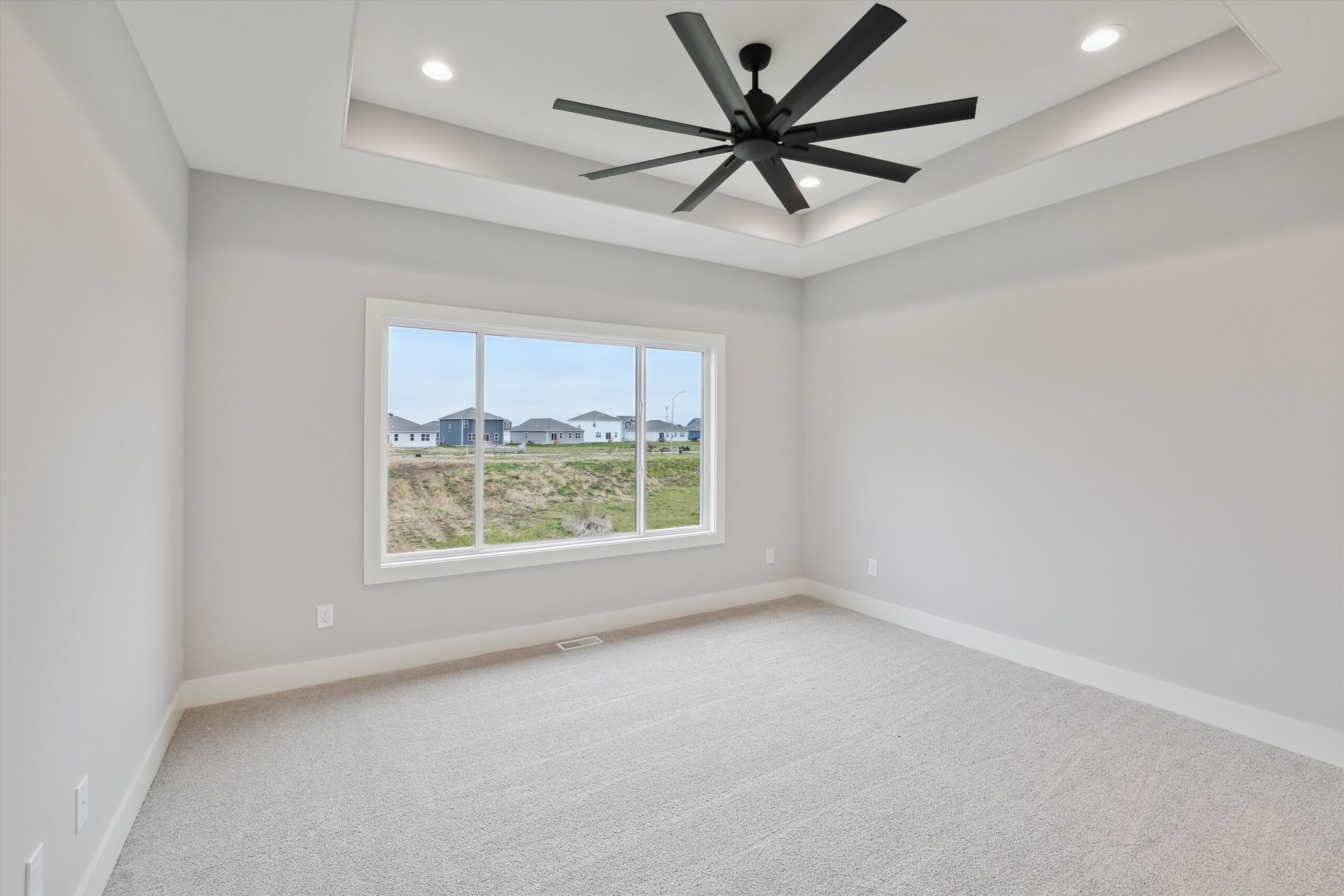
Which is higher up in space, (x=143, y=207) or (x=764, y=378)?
(x=143, y=207)

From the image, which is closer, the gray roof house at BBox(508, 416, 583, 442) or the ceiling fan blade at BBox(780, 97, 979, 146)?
the ceiling fan blade at BBox(780, 97, 979, 146)

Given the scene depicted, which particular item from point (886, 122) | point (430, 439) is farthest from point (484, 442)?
point (886, 122)

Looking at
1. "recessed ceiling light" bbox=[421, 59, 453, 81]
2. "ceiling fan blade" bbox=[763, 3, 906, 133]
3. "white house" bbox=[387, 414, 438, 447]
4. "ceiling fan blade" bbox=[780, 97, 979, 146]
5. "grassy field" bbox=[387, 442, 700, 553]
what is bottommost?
"grassy field" bbox=[387, 442, 700, 553]

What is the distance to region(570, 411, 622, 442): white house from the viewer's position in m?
4.21

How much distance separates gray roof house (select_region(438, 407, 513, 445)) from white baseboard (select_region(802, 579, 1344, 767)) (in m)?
2.80

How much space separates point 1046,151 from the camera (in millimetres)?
2803

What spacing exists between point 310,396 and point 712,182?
7.35 feet

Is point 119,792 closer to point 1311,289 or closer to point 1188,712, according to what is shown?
point 1188,712

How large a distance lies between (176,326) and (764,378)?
3.54m

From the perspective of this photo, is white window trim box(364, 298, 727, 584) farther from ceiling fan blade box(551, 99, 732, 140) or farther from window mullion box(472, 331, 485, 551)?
ceiling fan blade box(551, 99, 732, 140)

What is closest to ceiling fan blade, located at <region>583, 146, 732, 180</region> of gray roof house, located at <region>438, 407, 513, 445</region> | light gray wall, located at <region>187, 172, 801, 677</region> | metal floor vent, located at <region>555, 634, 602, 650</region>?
light gray wall, located at <region>187, 172, 801, 677</region>

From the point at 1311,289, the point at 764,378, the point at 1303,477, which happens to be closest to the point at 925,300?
the point at 764,378

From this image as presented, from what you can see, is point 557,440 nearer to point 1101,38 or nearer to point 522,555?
point 522,555

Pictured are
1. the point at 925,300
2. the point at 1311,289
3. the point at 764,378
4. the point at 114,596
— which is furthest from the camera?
the point at 764,378
